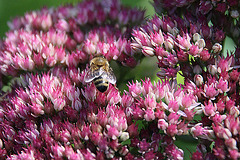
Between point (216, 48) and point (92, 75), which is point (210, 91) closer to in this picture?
point (216, 48)

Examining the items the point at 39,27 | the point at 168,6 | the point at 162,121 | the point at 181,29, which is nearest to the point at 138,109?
the point at 162,121

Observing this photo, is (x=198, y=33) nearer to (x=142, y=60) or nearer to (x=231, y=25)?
(x=231, y=25)

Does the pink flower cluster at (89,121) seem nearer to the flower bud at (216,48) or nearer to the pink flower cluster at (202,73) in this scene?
the pink flower cluster at (202,73)

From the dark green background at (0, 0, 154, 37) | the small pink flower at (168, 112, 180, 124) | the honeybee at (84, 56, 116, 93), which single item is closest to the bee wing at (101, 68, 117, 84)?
the honeybee at (84, 56, 116, 93)

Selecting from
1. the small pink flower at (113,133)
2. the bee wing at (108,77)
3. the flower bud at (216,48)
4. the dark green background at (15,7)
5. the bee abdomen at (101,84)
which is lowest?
the small pink flower at (113,133)

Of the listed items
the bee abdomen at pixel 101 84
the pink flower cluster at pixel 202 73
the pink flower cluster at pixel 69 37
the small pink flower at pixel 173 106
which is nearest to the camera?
the pink flower cluster at pixel 202 73

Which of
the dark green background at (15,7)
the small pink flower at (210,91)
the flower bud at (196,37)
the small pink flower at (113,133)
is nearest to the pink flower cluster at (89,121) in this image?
the small pink flower at (113,133)
